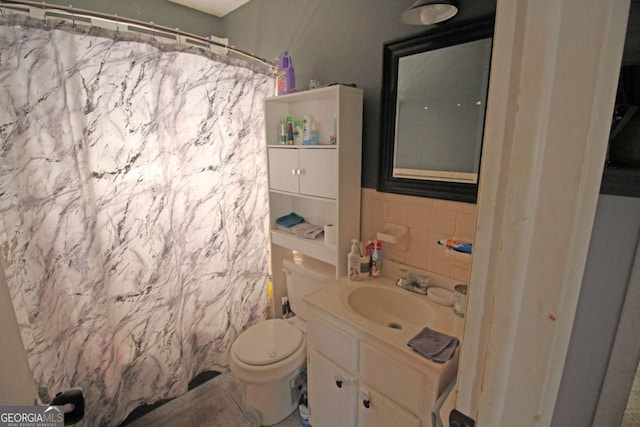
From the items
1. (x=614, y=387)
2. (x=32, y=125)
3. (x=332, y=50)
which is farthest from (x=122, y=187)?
(x=614, y=387)

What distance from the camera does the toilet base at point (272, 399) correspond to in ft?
5.16

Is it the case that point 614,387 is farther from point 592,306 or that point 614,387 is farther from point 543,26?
point 543,26

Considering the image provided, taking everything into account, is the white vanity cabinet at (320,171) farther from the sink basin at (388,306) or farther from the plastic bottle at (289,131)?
the sink basin at (388,306)

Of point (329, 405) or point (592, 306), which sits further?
point (329, 405)

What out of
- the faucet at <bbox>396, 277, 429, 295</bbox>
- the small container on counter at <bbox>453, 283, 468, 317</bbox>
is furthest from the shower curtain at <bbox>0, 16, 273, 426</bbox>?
the small container on counter at <bbox>453, 283, 468, 317</bbox>

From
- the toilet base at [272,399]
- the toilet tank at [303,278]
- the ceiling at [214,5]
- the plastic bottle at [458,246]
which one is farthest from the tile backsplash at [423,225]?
the ceiling at [214,5]

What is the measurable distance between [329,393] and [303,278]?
0.64 metres

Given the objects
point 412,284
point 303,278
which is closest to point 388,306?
point 412,284

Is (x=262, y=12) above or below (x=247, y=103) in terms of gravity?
above

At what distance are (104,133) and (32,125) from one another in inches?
9.0

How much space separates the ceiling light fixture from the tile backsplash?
734 millimetres

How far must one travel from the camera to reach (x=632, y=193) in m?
0.35

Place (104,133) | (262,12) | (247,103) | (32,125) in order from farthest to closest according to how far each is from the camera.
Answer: (262,12) → (247,103) → (104,133) → (32,125)

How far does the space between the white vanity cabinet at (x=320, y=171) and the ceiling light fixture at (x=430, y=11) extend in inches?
14.7
